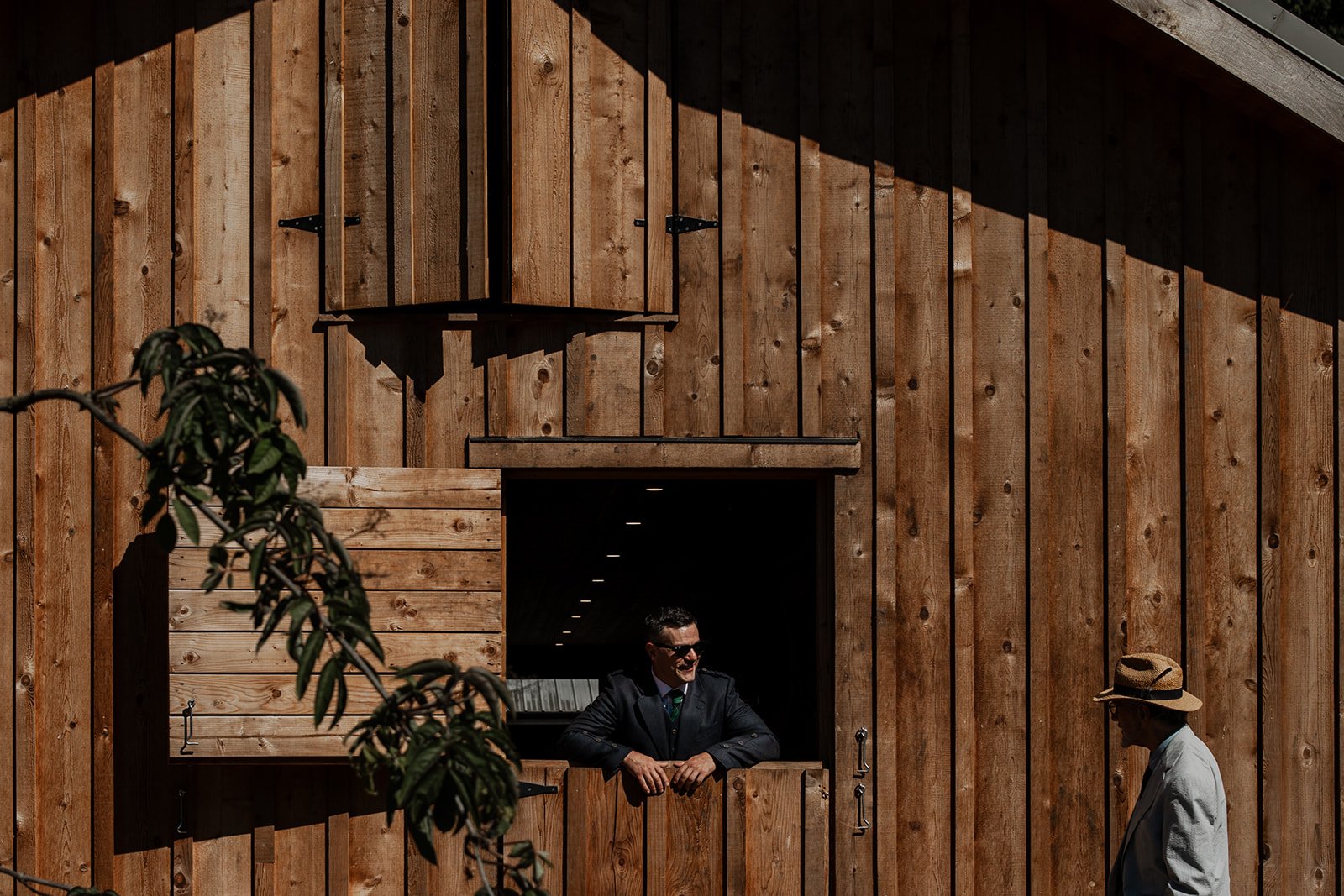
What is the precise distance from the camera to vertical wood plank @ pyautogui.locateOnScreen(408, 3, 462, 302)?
20.0 feet

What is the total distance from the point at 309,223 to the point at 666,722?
2.29m

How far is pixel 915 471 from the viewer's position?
626 centimetres

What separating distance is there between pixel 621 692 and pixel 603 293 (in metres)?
1.50

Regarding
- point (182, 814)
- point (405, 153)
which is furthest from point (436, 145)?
point (182, 814)

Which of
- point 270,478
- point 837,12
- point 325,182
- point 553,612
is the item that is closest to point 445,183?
point 325,182

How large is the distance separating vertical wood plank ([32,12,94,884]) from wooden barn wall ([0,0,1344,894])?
1 cm

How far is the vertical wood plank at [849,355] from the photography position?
20.3 ft

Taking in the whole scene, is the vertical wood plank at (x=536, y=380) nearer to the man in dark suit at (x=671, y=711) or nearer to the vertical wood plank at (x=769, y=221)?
the vertical wood plank at (x=769, y=221)

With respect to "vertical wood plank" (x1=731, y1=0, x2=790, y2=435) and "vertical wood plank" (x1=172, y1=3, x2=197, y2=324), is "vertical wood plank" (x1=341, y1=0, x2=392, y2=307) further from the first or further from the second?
"vertical wood plank" (x1=731, y1=0, x2=790, y2=435)

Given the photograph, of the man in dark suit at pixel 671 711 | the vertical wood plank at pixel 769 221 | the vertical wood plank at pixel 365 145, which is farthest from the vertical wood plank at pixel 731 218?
the vertical wood plank at pixel 365 145


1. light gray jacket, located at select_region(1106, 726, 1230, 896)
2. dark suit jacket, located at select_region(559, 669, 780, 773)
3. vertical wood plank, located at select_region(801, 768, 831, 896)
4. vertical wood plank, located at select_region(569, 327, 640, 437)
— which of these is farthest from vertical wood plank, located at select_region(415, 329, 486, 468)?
light gray jacket, located at select_region(1106, 726, 1230, 896)

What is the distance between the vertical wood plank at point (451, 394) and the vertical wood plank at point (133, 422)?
0.97m

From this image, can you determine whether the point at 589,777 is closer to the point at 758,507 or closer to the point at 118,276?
the point at 118,276

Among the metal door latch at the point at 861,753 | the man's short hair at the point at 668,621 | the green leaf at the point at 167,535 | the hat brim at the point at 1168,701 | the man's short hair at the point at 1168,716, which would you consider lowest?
the metal door latch at the point at 861,753
